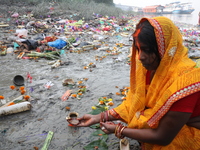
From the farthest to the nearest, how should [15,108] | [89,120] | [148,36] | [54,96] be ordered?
[54,96], [15,108], [89,120], [148,36]

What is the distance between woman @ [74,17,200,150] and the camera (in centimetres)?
131

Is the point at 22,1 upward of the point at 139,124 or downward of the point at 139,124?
upward

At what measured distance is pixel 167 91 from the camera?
54.7 inches

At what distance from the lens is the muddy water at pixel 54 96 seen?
7.63 feet

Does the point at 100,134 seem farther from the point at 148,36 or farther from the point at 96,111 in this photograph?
the point at 148,36

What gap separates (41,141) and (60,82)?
1.92 meters

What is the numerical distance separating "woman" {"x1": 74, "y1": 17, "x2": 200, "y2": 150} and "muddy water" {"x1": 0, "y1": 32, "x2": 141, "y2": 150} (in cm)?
87

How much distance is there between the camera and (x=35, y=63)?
535 cm

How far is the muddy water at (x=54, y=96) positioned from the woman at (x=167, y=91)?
2.85ft

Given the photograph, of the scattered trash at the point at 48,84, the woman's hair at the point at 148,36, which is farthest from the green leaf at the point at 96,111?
the woman's hair at the point at 148,36

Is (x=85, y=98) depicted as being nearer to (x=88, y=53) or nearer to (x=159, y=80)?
(x=159, y=80)

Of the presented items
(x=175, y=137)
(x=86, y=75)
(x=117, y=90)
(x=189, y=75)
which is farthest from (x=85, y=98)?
(x=189, y=75)

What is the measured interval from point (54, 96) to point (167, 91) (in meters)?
2.54

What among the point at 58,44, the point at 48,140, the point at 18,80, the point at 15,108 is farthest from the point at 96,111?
the point at 58,44
